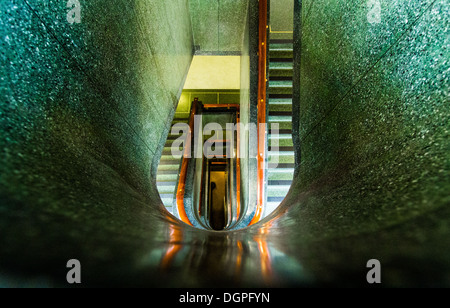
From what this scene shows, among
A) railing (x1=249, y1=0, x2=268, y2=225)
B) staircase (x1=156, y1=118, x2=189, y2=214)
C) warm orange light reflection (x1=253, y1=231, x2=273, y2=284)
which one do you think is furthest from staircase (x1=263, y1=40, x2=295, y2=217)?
warm orange light reflection (x1=253, y1=231, x2=273, y2=284)

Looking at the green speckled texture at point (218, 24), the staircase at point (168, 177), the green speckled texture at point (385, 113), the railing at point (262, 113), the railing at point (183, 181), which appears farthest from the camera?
the staircase at point (168, 177)

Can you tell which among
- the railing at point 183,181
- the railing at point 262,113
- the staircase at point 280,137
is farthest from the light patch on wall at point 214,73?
the railing at point 262,113

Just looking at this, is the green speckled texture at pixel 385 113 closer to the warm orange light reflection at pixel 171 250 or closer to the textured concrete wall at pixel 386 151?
the textured concrete wall at pixel 386 151

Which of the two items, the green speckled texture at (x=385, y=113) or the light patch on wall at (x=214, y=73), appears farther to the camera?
the light patch on wall at (x=214, y=73)

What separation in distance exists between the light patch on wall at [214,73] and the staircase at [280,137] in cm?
356

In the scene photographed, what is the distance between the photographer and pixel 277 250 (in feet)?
3.20

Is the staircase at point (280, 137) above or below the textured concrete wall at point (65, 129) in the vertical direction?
above

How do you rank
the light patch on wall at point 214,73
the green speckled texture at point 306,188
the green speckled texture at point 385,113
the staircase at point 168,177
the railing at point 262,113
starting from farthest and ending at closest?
1. the light patch on wall at point 214,73
2. the staircase at point 168,177
3. the railing at point 262,113
4. the green speckled texture at point 385,113
5. the green speckled texture at point 306,188

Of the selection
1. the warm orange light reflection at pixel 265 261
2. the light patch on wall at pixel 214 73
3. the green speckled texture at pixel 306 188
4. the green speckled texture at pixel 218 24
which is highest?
the light patch on wall at pixel 214 73

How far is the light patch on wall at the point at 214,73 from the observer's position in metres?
8.75

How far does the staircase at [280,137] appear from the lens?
14.1 ft

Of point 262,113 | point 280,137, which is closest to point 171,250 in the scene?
point 262,113

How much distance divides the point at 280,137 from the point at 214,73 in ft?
19.0

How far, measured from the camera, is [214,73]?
30.5 ft
